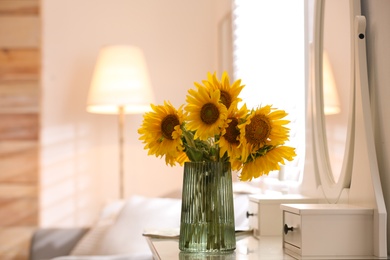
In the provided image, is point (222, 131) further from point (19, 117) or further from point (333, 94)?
point (19, 117)

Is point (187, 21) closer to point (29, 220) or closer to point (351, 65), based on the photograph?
point (29, 220)

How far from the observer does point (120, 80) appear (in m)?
3.30

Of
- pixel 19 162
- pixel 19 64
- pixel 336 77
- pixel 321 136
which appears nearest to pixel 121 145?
pixel 19 162

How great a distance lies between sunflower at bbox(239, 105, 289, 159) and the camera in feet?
4.27

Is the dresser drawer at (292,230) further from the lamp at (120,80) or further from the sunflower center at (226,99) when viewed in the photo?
the lamp at (120,80)

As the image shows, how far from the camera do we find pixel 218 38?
11.9 ft

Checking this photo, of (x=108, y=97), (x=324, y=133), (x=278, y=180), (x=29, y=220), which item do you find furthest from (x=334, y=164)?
(x=29, y=220)

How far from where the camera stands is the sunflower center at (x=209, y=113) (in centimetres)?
130

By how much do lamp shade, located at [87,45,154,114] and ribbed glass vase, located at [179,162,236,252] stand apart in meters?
1.93

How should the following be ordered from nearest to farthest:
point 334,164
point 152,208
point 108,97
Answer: point 334,164
point 152,208
point 108,97

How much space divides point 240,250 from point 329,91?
461 mm

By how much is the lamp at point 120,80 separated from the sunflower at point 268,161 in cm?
198

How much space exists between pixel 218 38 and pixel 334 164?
2.15 meters

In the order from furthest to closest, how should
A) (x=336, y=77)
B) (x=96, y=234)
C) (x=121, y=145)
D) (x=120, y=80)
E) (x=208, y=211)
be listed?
(x=121, y=145), (x=120, y=80), (x=96, y=234), (x=336, y=77), (x=208, y=211)
